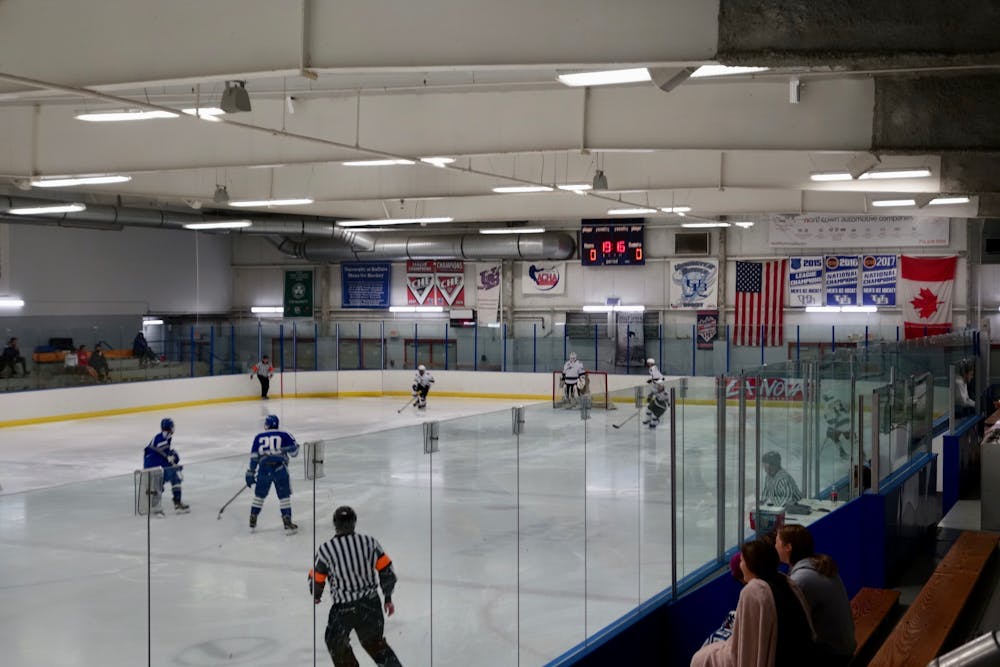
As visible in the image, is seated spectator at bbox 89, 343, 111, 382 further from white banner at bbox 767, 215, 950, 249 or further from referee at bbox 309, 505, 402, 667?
referee at bbox 309, 505, 402, 667

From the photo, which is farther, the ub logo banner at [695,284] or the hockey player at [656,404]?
the ub logo banner at [695,284]

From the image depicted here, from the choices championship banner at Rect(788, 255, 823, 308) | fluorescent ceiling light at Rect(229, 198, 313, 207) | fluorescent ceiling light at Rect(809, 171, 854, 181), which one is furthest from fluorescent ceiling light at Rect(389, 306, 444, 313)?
fluorescent ceiling light at Rect(809, 171, 854, 181)

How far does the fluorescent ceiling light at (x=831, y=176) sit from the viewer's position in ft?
48.0

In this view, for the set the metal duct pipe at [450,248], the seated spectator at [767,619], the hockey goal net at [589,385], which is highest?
the metal duct pipe at [450,248]

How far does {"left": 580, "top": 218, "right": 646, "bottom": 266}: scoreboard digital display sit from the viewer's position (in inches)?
1219

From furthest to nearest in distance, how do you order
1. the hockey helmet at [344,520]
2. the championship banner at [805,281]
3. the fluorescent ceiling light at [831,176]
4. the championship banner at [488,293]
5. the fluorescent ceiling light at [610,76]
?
1. the championship banner at [488,293]
2. the championship banner at [805,281]
3. the fluorescent ceiling light at [831,176]
4. the fluorescent ceiling light at [610,76]
5. the hockey helmet at [344,520]

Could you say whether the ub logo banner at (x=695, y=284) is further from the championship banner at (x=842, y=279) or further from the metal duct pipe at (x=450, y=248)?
the metal duct pipe at (x=450, y=248)

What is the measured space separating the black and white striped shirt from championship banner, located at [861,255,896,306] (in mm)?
26293

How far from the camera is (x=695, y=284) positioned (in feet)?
102

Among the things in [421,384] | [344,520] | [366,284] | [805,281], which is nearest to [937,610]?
[344,520]

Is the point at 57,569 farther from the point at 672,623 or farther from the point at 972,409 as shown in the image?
the point at 972,409

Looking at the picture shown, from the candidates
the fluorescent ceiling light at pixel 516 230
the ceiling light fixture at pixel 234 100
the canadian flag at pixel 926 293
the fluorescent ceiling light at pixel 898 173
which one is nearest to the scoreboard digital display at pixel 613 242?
the fluorescent ceiling light at pixel 516 230

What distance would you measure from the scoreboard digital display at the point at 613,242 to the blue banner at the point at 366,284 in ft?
23.0

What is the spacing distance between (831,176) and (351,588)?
471 inches
